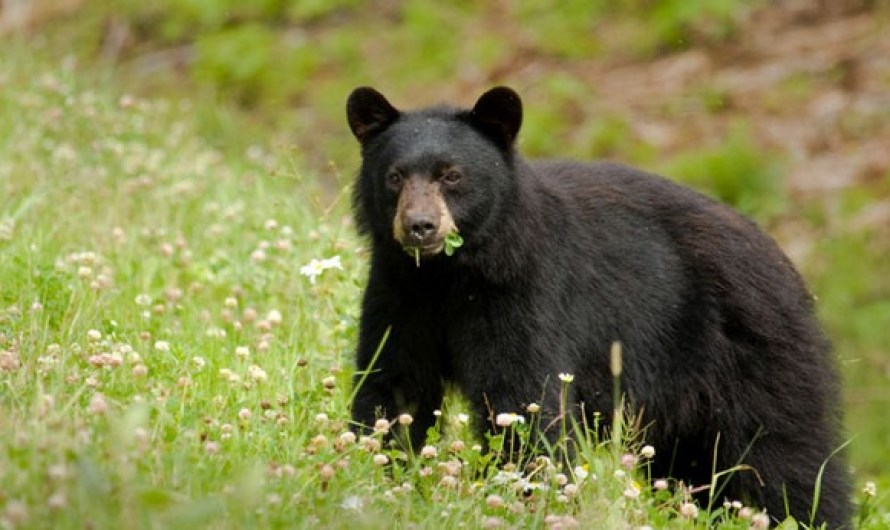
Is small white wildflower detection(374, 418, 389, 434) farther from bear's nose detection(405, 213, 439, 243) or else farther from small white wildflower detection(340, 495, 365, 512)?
bear's nose detection(405, 213, 439, 243)

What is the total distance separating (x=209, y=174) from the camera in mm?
9367

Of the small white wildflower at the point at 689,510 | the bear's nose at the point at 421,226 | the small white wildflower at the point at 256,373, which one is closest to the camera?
the small white wildflower at the point at 689,510

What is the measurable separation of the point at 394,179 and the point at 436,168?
17 centimetres

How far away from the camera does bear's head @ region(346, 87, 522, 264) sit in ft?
17.9

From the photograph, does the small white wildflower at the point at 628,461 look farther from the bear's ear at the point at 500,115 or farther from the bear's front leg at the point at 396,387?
the bear's ear at the point at 500,115

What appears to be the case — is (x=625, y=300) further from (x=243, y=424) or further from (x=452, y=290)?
(x=243, y=424)

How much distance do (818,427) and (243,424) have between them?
250 centimetres

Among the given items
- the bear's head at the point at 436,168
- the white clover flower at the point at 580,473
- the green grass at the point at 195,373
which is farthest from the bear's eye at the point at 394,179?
the white clover flower at the point at 580,473

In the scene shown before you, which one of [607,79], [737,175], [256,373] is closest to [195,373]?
[256,373]

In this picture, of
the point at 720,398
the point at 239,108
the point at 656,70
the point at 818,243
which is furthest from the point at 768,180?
the point at 720,398

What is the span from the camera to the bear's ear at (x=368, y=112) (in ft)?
19.0

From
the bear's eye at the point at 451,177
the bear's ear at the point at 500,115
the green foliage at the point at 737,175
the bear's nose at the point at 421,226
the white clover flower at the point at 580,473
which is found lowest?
the green foliage at the point at 737,175

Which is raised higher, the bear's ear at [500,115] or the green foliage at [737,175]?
the bear's ear at [500,115]

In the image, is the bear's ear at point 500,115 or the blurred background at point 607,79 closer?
the bear's ear at point 500,115
